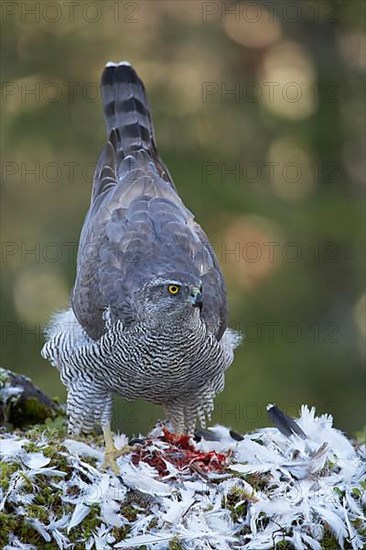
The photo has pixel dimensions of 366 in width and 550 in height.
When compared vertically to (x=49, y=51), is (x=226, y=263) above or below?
below

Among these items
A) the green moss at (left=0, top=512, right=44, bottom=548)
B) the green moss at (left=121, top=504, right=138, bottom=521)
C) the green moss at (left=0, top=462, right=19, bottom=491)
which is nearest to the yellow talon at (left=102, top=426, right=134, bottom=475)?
the green moss at (left=121, top=504, right=138, bottom=521)

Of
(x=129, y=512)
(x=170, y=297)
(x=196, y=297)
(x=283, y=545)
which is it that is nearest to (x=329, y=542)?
(x=283, y=545)

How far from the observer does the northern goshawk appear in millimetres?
5664

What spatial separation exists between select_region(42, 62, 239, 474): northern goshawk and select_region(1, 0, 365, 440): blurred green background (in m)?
6.00

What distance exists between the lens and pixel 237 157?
1331 centimetres

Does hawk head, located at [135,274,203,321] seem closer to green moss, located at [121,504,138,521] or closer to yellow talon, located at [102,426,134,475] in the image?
yellow talon, located at [102,426,134,475]

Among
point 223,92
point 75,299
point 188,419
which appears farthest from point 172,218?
point 223,92

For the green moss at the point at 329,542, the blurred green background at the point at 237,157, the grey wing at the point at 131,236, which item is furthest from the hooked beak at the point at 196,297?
the blurred green background at the point at 237,157

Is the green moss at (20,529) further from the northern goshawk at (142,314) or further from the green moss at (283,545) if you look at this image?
the northern goshawk at (142,314)

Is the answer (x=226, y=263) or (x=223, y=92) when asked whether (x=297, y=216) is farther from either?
(x=223, y=92)

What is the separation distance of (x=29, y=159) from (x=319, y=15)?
4611 millimetres

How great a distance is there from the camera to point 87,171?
1344 cm

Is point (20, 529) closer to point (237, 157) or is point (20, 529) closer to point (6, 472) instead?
point (6, 472)

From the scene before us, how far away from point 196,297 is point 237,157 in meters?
8.08
